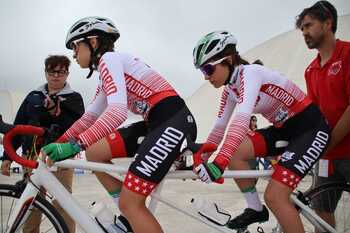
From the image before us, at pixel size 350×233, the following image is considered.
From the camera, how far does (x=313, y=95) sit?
348 cm

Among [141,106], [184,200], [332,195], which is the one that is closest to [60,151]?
[141,106]

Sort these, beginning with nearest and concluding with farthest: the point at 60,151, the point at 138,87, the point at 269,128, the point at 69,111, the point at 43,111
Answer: the point at 60,151 → the point at 138,87 → the point at 269,128 → the point at 43,111 → the point at 69,111

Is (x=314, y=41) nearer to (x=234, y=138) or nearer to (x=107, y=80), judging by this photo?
(x=234, y=138)

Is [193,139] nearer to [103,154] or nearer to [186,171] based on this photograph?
[186,171]

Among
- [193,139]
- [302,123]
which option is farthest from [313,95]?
[193,139]

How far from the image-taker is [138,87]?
2639mm

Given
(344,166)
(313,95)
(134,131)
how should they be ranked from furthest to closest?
(313,95) < (344,166) < (134,131)

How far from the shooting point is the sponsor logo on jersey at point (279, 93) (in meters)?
2.91

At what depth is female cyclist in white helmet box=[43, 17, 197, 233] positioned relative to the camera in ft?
7.81

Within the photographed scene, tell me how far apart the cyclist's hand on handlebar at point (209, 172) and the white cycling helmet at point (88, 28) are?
119 centimetres

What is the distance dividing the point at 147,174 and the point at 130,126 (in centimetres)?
61

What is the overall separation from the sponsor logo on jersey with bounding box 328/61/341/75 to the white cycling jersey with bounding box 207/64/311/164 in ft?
1.35

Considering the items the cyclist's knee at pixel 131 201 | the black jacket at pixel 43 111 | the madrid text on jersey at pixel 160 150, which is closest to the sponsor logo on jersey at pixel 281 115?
the madrid text on jersey at pixel 160 150

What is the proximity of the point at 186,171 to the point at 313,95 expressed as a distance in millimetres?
1570
